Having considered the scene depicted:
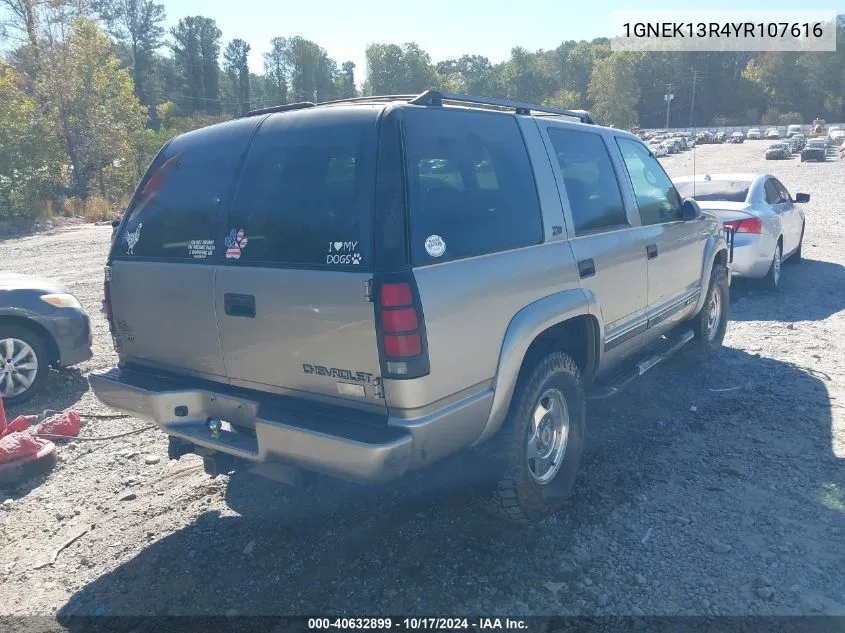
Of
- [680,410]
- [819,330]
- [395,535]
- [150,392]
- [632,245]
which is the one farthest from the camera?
[819,330]

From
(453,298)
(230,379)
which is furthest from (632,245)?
(230,379)

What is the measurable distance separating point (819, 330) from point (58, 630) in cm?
747

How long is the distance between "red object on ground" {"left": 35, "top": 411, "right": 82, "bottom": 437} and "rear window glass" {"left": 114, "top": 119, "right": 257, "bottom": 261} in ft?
6.22

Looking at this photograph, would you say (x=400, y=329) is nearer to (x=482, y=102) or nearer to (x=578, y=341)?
(x=482, y=102)

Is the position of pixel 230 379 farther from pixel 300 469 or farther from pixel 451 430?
pixel 451 430

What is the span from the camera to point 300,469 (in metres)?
3.15

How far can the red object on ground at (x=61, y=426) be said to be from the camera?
16.3 ft

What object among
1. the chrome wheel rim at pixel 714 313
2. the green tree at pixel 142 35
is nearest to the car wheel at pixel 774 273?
the chrome wheel rim at pixel 714 313

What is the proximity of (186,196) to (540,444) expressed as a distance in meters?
2.32

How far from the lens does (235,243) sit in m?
3.23

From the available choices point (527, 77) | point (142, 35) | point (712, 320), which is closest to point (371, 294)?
point (712, 320)

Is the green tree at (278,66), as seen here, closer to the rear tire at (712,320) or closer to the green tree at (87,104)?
the green tree at (87,104)

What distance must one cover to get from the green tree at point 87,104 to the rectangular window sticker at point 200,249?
25.7 meters

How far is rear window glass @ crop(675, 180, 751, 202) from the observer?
9273mm
